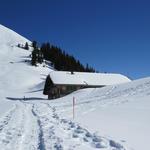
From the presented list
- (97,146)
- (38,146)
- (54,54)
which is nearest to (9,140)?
(38,146)

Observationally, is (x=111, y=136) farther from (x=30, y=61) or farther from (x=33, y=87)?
(x=30, y=61)

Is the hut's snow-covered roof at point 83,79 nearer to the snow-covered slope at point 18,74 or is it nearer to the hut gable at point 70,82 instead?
the hut gable at point 70,82

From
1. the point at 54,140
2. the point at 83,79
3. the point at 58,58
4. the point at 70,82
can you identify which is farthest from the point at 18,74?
the point at 54,140

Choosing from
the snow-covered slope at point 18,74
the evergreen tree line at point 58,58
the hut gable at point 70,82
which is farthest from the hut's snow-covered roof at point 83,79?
the evergreen tree line at point 58,58

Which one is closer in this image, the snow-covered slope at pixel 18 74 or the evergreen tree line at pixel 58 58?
the snow-covered slope at pixel 18 74

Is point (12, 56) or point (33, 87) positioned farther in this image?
point (12, 56)

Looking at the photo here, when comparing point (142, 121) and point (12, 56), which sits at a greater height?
point (12, 56)

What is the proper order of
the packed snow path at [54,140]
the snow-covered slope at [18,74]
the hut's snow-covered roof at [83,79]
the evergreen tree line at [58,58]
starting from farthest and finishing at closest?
1. the evergreen tree line at [58,58]
2. the snow-covered slope at [18,74]
3. the hut's snow-covered roof at [83,79]
4. the packed snow path at [54,140]

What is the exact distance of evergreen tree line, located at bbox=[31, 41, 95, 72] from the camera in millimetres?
127688

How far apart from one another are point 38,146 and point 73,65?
392 ft

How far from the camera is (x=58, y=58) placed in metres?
134

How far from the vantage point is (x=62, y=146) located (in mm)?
9617

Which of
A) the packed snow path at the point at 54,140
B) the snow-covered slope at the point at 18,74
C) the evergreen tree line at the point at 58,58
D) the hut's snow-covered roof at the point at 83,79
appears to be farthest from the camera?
the evergreen tree line at the point at 58,58

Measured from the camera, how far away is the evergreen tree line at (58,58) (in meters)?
128
